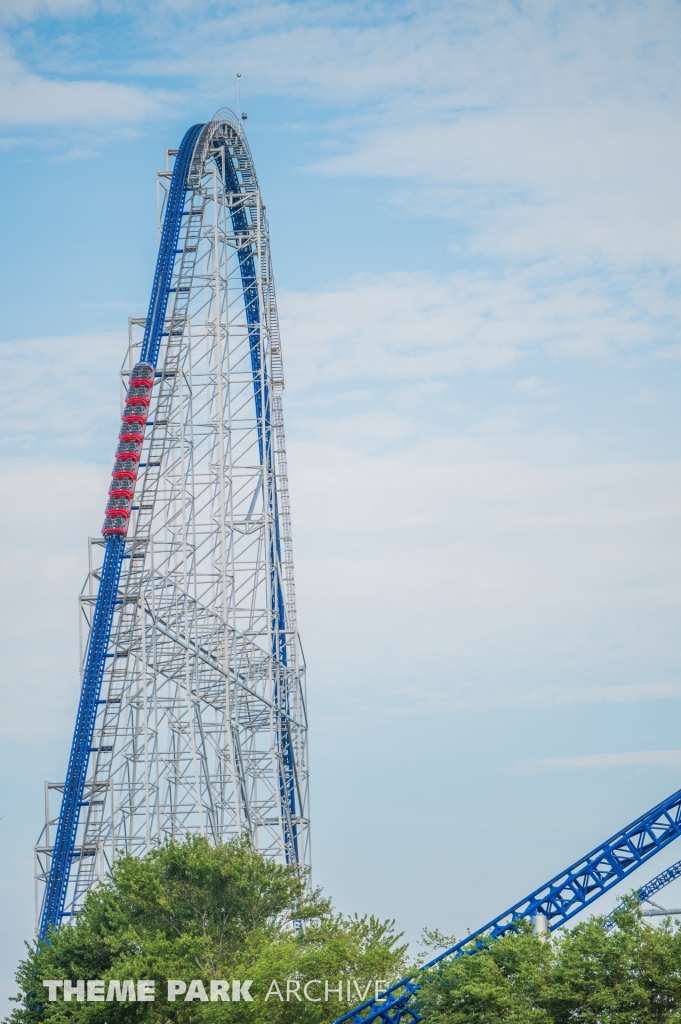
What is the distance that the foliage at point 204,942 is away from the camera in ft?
83.5

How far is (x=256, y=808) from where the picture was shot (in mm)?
37031

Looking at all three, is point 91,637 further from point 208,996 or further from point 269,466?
point 208,996

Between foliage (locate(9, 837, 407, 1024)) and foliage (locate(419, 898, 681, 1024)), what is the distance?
4.33 meters

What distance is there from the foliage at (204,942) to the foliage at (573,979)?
14.2 ft

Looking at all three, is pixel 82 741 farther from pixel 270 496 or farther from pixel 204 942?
pixel 270 496

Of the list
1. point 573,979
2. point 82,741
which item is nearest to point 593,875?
point 573,979

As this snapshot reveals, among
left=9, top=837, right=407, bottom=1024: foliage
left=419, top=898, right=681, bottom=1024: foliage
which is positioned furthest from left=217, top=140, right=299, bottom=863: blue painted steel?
left=419, top=898, right=681, bottom=1024: foliage

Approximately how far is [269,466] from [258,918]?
51.6 ft

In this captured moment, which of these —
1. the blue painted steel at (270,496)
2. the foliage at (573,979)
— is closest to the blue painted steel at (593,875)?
the foliage at (573,979)

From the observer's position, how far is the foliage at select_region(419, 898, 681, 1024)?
1994 cm

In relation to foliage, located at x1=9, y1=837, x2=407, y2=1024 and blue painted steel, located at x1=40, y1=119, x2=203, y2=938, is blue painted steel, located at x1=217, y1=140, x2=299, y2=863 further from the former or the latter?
foliage, located at x1=9, y1=837, x2=407, y2=1024

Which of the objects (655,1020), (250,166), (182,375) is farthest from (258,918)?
(250,166)

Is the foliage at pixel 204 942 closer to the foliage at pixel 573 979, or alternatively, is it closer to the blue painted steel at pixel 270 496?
the foliage at pixel 573 979

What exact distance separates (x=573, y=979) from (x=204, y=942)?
8794mm
